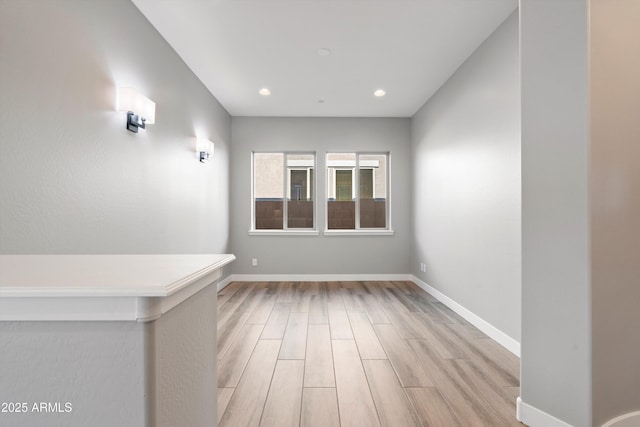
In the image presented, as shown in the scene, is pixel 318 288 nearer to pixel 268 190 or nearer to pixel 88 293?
pixel 268 190

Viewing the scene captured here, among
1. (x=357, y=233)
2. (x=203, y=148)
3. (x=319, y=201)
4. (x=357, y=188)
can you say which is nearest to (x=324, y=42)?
(x=203, y=148)

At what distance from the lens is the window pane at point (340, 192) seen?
522 centimetres

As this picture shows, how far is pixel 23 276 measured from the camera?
0.72 m

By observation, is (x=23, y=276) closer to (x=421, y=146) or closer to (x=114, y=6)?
(x=114, y=6)

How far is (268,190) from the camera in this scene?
5.22m

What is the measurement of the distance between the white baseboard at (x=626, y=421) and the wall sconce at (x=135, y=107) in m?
3.12

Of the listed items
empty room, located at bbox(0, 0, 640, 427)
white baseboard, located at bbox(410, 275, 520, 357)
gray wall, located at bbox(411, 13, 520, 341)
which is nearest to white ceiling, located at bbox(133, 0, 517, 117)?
empty room, located at bbox(0, 0, 640, 427)

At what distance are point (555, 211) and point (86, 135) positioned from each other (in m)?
2.58

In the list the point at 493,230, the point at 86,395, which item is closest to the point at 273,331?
the point at 493,230

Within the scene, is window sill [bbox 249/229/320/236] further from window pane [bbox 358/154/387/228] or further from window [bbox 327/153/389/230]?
window pane [bbox 358/154/387/228]

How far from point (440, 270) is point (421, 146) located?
1805 mm

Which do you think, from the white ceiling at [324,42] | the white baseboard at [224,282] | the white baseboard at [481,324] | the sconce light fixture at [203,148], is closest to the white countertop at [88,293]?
the white ceiling at [324,42]

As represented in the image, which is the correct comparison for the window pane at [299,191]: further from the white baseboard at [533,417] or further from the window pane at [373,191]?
the white baseboard at [533,417]

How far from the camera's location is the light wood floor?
1.70 metres
